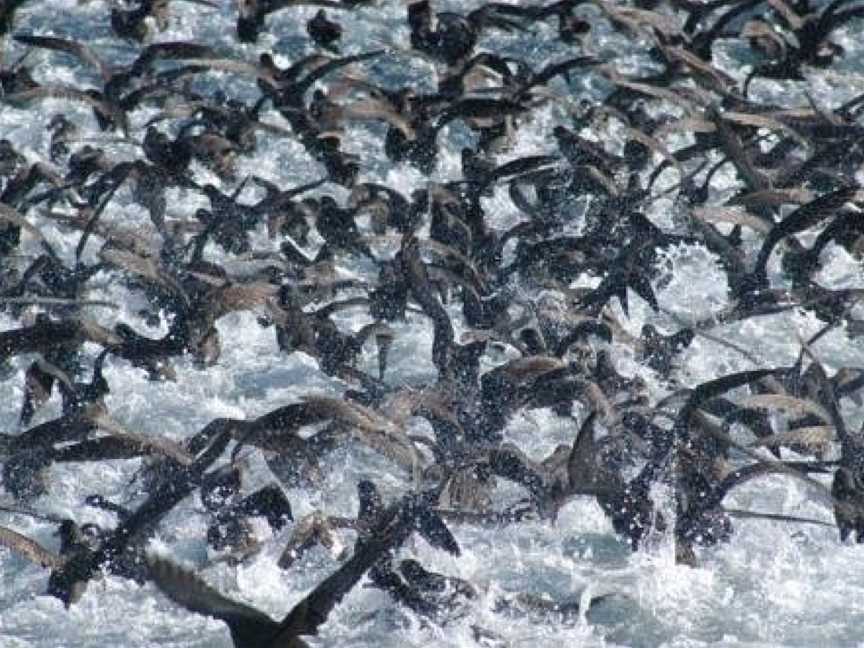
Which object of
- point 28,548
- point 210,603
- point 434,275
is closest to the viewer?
point 210,603

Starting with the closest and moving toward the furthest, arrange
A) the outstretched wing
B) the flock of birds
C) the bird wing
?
1. the outstretched wing
2. the bird wing
3. the flock of birds

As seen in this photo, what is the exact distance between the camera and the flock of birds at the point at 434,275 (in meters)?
9.89

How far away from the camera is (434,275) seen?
1207 centimetres

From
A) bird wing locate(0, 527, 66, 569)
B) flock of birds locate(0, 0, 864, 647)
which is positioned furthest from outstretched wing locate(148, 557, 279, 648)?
bird wing locate(0, 527, 66, 569)

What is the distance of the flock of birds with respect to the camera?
9.89 m

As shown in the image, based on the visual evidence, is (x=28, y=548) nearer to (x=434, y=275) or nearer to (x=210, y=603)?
(x=210, y=603)

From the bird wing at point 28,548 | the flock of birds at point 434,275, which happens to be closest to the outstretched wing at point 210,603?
the flock of birds at point 434,275

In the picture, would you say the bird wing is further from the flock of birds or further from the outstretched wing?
the outstretched wing

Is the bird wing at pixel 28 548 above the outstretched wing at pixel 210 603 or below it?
below

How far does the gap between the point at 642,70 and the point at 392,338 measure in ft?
18.4

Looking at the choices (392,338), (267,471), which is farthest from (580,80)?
(267,471)

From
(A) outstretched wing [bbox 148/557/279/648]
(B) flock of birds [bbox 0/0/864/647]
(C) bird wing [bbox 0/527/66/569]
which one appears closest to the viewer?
(A) outstretched wing [bbox 148/557/279/648]

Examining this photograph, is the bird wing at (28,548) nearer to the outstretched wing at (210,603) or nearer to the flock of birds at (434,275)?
the flock of birds at (434,275)

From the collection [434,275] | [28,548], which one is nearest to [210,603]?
[28,548]
